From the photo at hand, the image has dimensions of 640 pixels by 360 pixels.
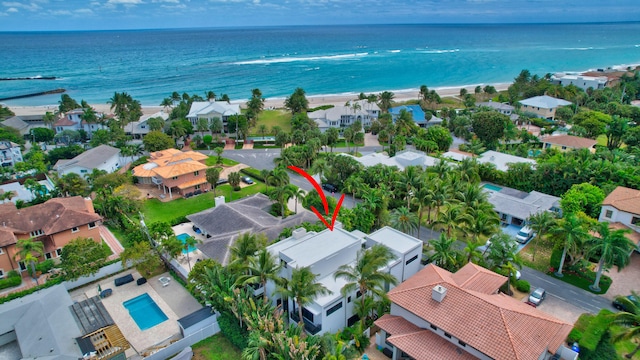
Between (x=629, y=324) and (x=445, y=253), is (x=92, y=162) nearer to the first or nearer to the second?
(x=445, y=253)

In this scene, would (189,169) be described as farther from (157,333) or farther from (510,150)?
(510,150)

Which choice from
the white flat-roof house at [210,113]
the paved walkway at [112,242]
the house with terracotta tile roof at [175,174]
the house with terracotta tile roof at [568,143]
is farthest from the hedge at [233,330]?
the white flat-roof house at [210,113]

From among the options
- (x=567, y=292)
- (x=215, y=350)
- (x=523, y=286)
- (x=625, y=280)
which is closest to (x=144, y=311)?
(x=215, y=350)

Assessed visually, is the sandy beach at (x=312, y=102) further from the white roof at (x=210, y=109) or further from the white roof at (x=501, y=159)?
the white roof at (x=501, y=159)

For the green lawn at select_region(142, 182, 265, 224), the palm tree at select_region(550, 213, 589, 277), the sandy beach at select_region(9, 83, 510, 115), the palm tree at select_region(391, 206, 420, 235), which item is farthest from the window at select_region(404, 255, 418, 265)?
the sandy beach at select_region(9, 83, 510, 115)

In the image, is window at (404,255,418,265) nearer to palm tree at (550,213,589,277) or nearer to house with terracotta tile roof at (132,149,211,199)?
palm tree at (550,213,589,277)

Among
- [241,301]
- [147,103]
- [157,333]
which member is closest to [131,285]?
[157,333]

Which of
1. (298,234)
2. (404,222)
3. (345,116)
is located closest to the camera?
(298,234)
